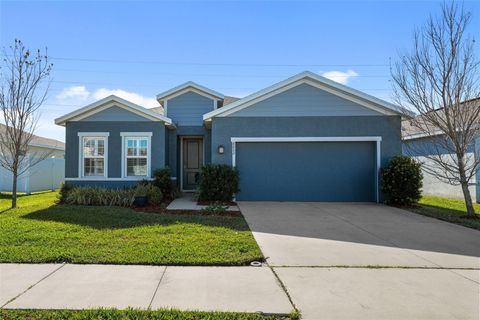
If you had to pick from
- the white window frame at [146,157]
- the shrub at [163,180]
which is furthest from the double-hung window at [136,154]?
the shrub at [163,180]

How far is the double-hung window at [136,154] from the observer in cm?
1238

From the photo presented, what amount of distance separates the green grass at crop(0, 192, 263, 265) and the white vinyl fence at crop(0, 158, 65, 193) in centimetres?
744

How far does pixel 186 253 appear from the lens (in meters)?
5.01

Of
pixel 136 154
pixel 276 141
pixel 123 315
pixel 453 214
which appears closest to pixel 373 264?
pixel 123 315

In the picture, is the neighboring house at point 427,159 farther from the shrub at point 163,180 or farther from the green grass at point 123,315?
the green grass at point 123,315

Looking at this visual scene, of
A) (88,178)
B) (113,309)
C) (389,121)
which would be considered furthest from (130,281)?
(389,121)

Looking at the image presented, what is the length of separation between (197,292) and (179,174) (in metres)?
11.4

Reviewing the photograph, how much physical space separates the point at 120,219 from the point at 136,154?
499 centimetres

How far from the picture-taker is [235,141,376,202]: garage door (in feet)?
39.1

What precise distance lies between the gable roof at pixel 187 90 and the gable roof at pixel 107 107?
2.34 m

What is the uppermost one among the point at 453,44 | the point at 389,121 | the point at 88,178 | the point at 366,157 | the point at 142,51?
the point at 142,51

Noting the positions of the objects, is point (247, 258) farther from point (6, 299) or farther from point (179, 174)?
point (179, 174)

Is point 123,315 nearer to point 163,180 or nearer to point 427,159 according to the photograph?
point 163,180

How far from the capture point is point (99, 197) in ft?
35.4
